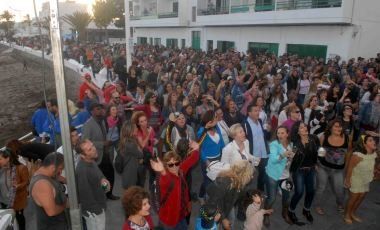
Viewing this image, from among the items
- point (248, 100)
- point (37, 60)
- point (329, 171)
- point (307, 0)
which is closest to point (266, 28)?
point (307, 0)

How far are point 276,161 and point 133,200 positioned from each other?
8.48 ft

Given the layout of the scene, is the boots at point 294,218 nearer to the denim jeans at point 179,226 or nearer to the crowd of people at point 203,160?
the crowd of people at point 203,160

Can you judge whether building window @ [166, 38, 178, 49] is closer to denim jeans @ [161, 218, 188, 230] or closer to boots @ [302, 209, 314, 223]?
boots @ [302, 209, 314, 223]

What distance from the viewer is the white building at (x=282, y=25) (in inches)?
728

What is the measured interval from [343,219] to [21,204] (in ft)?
16.7

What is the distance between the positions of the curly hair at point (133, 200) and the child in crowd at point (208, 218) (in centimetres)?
63

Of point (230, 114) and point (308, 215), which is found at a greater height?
point (230, 114)

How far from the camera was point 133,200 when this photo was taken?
11.2 feet

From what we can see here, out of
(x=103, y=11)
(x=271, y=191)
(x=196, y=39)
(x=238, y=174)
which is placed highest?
(x=103, y=11)

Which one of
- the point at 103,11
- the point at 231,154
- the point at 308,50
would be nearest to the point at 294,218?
the point at 231,154

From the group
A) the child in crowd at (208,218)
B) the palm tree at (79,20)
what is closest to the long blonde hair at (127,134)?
the child in crowd at (208,218)

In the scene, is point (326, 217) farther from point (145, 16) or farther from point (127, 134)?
point (145, 16)

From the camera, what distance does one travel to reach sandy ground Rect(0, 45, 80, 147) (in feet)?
61.6

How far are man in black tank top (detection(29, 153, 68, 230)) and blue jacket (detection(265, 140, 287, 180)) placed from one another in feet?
9.86
